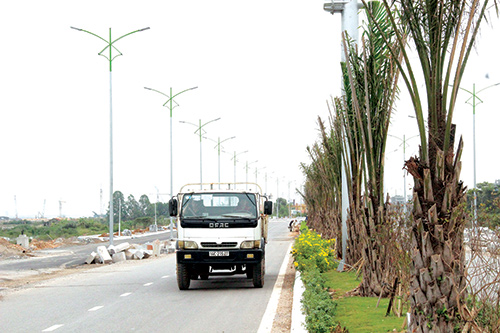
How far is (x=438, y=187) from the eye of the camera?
267 inches

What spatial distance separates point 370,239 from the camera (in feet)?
39.9

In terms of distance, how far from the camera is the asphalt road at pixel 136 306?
10.7 metres

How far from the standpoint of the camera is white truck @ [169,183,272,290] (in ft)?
51.4

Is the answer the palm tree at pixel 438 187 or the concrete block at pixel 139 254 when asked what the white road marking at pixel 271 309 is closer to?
the palm tree at pixel 438 187

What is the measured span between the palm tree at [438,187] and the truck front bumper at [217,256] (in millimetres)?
8910

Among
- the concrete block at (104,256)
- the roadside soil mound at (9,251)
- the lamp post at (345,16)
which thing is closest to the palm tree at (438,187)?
the lamp post at (345,16)

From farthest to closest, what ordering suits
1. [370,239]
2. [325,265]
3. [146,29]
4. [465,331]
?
[146,29] < [325,265] < [370,239] < [465,331]

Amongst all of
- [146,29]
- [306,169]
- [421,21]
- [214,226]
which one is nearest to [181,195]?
[214,226]

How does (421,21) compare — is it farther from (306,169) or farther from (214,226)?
(306,169)

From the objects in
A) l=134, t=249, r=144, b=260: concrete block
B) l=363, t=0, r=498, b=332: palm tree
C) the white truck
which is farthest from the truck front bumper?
l=134, t=249, r=144, b=260: concrete block

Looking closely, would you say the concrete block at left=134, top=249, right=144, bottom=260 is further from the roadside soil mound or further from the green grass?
the green grass

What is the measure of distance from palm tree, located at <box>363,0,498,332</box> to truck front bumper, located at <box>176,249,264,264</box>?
891 cm

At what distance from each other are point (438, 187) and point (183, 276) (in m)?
10.1

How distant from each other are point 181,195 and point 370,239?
576cm
